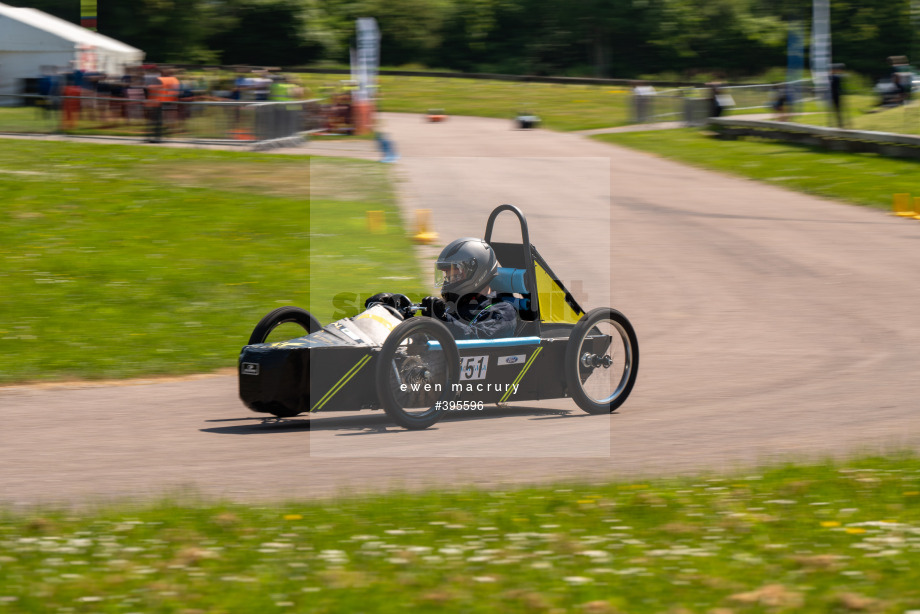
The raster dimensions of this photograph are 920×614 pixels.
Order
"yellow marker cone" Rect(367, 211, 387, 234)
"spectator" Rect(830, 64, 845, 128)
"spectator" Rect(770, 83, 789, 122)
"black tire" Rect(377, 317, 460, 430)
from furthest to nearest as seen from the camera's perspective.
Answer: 1. "spectator" Rect(770, 83, 789, 122)
2. "spectator" Rect(830, 64, 845, 128)
3. "yellow marker cone" Rect(367, 211, 387, 234)
4. "black tire" Rect(377, 317, 460, 430)

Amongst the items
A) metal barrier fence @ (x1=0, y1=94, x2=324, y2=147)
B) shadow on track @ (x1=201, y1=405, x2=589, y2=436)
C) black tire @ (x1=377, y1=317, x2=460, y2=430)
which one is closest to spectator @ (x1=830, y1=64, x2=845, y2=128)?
metal barrier fence @ (x1=0, y1=94, x2=324, y2=147)

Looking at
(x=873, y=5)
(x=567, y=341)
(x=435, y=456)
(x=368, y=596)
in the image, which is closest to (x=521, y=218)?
(x=567, y=341)

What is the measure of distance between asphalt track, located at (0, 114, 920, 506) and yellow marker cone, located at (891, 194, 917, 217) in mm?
2073

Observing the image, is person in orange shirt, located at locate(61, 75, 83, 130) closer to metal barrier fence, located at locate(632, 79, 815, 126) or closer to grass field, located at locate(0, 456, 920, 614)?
metal barrier fence, located at locate(632, 79, 815, 126)

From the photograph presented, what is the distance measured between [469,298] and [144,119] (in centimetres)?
2060

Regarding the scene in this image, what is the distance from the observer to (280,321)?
29.6ft

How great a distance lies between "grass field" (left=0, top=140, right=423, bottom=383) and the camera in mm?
12164

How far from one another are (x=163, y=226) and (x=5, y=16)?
2708 centimetres

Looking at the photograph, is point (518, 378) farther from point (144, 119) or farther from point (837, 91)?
point (837, 91)

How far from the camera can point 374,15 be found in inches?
2936

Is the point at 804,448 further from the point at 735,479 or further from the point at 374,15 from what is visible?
the point at 374,15

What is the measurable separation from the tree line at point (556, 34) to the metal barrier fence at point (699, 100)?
26.1 metres

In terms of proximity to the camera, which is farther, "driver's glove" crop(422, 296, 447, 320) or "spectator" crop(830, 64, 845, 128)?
"spectator" crop(830, 64, 845, 128)

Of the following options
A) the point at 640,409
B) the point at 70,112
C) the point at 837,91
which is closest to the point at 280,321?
the point at 640,409
